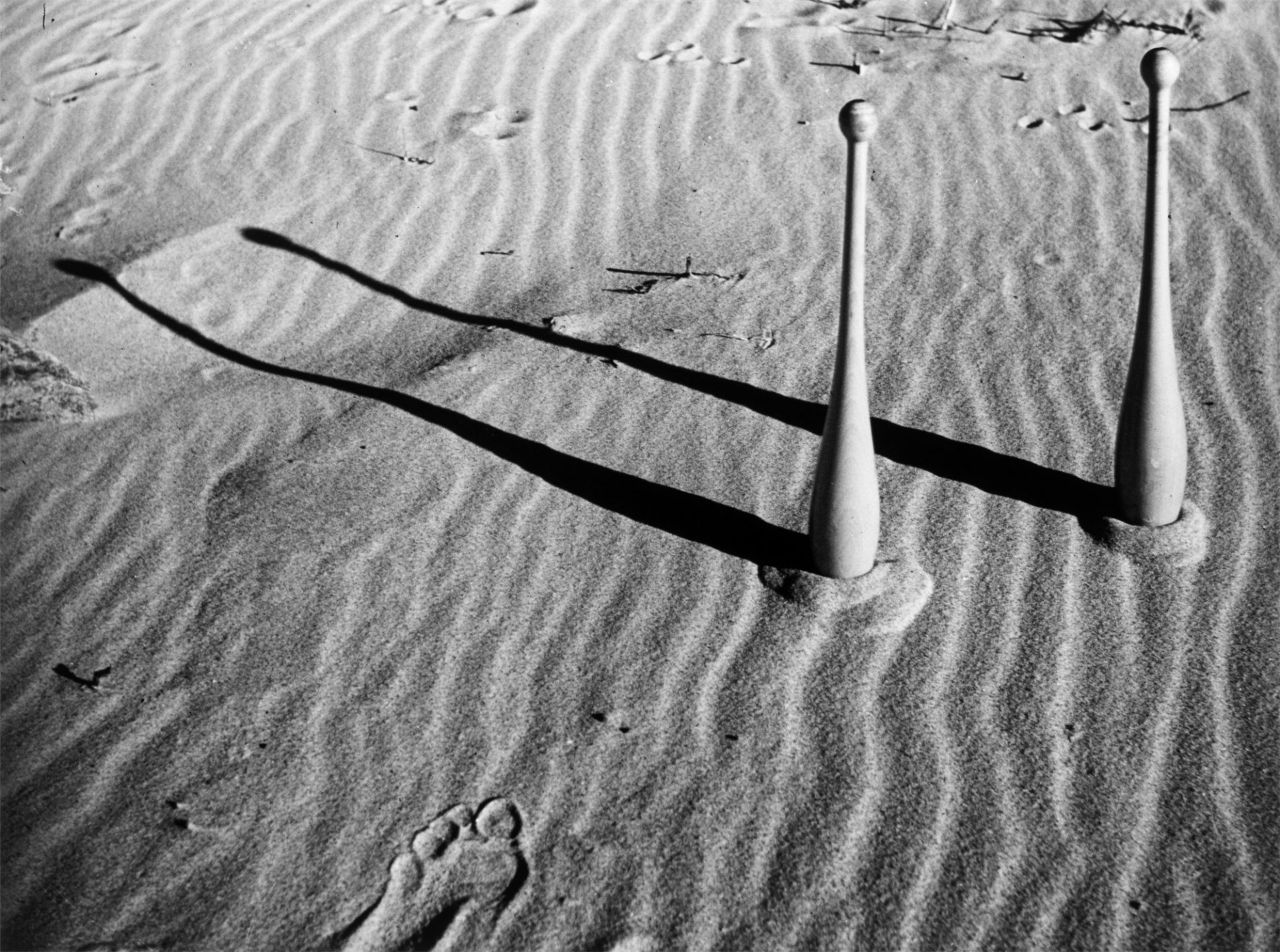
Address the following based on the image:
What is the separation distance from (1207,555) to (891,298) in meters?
1.66

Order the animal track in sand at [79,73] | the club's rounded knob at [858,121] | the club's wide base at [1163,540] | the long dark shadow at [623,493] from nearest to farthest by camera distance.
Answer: the club's rounded knob at [858,121], the club's wide base at [1163,540], the long dark shadow at [623,493], the animal track in sand at [79,73]

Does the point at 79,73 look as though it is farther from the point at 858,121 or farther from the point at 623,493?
the point at 858,121

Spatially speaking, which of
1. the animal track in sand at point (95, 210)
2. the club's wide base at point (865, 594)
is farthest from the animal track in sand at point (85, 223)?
the club's wide base at point (865, 594)

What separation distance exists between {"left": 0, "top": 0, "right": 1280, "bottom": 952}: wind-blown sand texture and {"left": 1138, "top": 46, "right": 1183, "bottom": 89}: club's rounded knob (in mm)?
1178

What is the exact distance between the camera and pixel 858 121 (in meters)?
3.02

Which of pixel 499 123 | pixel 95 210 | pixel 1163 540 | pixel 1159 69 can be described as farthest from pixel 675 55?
pixel 1163 540

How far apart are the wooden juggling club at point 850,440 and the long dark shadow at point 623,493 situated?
0.16 metres

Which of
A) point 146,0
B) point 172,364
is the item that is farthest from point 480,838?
point 146,0

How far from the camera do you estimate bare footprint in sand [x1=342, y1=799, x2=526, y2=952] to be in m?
2.60

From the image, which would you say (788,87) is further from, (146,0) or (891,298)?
(146,0)

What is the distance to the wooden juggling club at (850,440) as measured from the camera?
310cm

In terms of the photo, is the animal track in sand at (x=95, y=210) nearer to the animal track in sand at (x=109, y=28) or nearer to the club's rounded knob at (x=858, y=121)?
the animal track in sand at (x=109, y=28)

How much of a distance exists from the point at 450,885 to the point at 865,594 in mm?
1348

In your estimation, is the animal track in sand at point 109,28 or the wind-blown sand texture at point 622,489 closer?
the wind-blown sand texture at point 622,489
